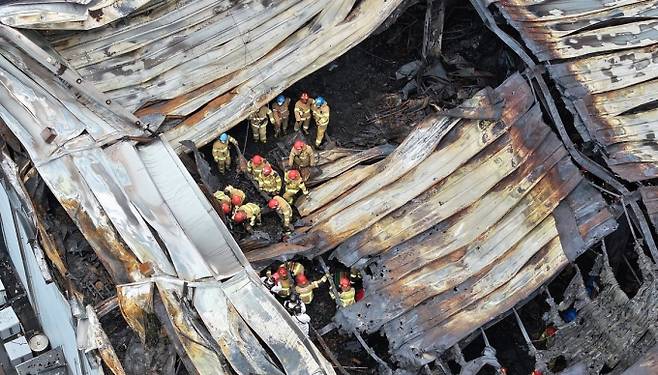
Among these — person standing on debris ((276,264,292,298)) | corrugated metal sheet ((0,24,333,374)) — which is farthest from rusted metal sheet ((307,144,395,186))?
corrugated metal sheet ((0,24,333,374))

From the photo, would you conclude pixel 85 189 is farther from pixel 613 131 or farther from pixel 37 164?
pixel 613 131

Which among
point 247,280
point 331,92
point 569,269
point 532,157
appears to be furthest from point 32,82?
point 569,269

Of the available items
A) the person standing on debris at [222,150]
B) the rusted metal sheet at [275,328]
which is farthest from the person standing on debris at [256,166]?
the rusted metal sheet at [275,328]

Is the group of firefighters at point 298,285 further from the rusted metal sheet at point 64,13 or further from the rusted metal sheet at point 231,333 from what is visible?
the rusted metal sheet at point 64,13

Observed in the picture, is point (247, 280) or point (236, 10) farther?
point (236, 10)

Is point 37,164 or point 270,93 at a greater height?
point 37,164

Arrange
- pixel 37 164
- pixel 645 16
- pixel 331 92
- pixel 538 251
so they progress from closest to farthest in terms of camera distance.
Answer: pixel 37 164
pixel 538 251
pixel 645 16
pixel 331 92
